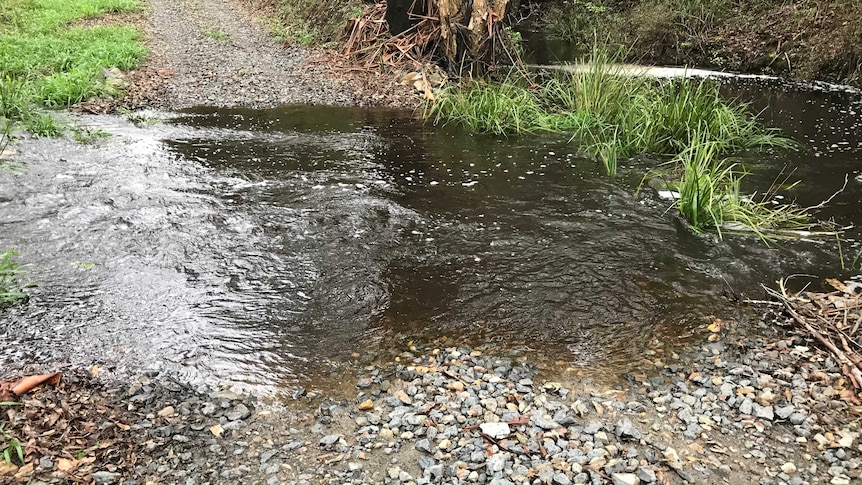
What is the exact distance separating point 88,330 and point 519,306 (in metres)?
2.70

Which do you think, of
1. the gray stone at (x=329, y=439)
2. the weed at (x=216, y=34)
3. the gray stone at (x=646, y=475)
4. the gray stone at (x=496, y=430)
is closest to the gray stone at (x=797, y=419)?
the gray stone at (x=646, y=475)

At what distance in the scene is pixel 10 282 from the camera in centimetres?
396

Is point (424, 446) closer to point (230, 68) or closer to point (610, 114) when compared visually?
point (610, 114)

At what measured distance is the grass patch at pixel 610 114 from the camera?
703 cm

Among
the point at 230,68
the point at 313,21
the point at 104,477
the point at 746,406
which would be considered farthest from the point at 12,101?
the point at 313,21

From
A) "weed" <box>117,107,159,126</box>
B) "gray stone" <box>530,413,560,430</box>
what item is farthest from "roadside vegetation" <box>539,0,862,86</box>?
"gray stone" <box>530,413,560,430</box>

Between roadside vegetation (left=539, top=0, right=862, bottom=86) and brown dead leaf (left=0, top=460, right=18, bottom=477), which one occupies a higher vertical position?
roadside vegetation (left=539, top=0, right=862, bottom=86)

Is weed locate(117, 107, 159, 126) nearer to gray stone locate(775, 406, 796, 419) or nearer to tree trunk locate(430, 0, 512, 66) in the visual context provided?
tree trunk locate(430, 0, 512, 66)

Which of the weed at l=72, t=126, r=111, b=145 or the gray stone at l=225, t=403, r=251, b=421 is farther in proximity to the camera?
the weed at l=72, t=126, r=111, b=145

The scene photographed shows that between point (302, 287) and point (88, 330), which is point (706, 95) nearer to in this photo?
point (302, 287)

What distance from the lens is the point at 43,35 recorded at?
11000 millimetres

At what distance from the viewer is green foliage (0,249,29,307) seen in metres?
3.76

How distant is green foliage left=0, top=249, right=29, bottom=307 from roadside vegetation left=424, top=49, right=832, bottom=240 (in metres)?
5.15

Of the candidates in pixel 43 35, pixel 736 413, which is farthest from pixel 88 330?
pixel 43 35
